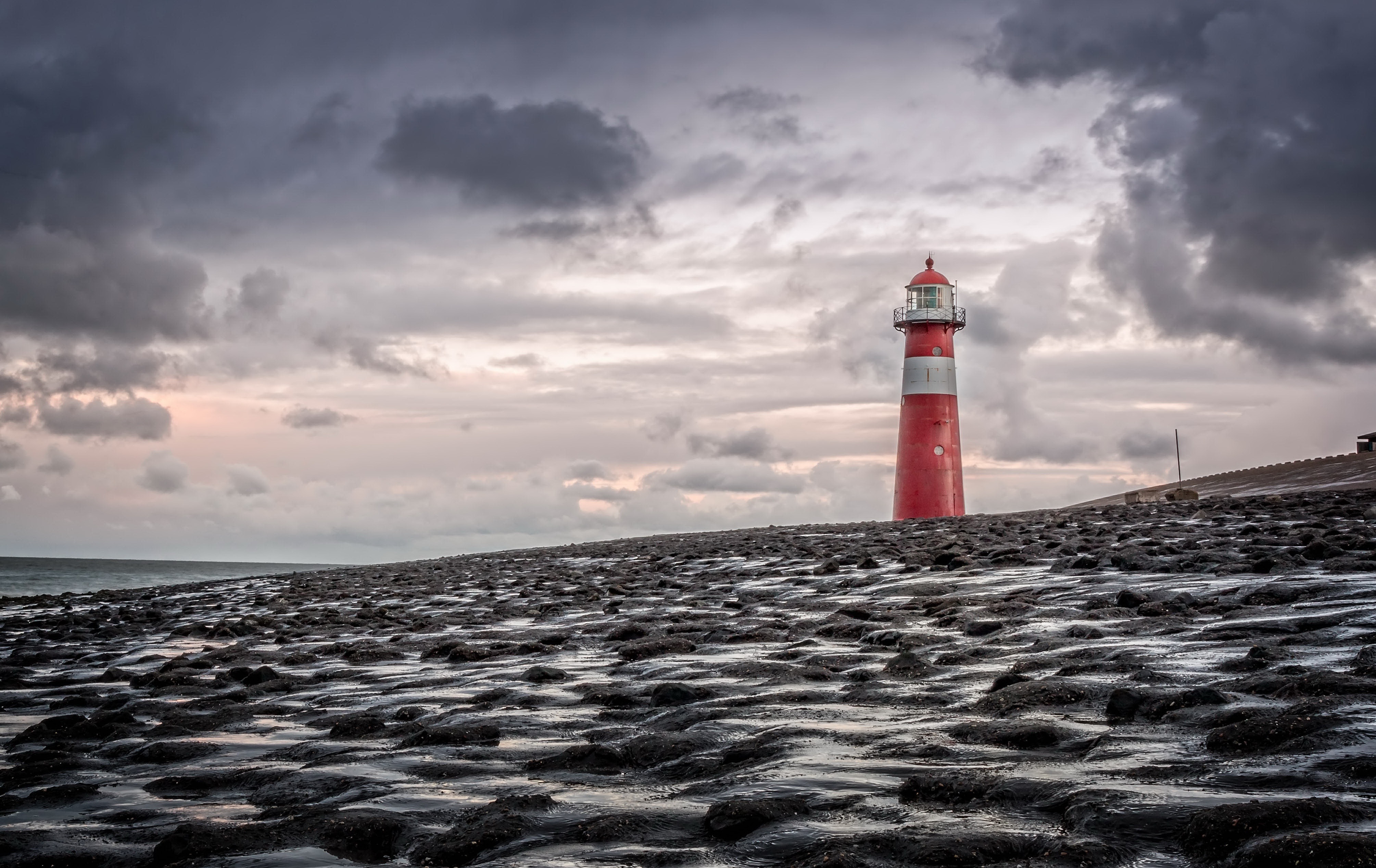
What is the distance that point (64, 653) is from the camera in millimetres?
12945

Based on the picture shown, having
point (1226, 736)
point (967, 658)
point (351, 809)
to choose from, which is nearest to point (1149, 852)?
point (1226, 736)

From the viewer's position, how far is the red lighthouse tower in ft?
124

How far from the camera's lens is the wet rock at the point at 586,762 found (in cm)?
510

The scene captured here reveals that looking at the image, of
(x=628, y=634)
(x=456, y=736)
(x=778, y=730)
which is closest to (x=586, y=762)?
(x=778, y=730)

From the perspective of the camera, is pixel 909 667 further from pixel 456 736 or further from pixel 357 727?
pixel 357 727

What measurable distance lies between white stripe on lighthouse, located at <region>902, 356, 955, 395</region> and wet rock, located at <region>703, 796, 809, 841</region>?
35381 mm

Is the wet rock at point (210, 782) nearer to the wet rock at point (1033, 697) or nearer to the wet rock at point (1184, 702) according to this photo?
the wet rock at point (1033, 697)

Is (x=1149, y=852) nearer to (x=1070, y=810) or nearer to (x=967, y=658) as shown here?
(x=1070, y=810)

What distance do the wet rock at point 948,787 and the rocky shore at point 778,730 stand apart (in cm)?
1

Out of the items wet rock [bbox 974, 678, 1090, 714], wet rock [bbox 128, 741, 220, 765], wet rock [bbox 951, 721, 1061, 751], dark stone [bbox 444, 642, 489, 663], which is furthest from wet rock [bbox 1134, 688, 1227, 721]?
dark stone [bbox 444, 642, 489, 663]

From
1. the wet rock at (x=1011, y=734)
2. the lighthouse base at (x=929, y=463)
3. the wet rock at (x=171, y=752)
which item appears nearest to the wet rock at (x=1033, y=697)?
the wet rock at (x=1011, y=734)

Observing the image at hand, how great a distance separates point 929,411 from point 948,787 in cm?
3486

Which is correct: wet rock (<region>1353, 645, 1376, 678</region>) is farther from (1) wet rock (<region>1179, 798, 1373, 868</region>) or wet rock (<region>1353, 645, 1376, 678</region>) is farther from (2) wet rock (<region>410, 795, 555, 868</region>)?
(2) wet rock (<region>410, 795, 555, 868</region>)

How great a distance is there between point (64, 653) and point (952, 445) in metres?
30.7
